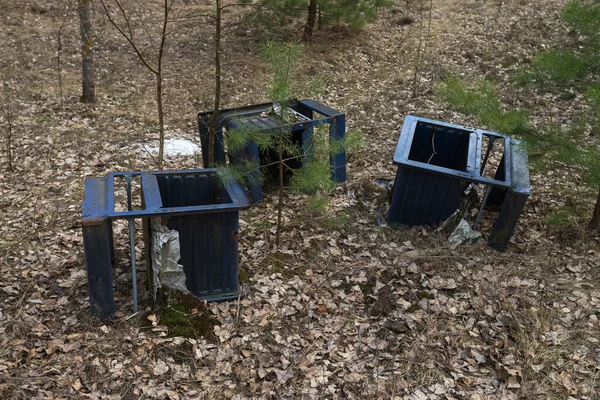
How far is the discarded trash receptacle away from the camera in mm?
5539

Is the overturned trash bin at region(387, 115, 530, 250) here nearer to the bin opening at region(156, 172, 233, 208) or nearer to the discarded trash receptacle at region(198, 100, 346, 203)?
the discarded trash receptacle at region(198, 100, 346, 203)

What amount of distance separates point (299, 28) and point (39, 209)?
820 cm

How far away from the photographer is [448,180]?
16.8 feet

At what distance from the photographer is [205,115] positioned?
600 centimetres

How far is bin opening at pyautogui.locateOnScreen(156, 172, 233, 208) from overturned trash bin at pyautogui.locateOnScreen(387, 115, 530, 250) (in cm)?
186

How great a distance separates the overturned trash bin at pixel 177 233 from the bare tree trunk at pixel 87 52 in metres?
4.63

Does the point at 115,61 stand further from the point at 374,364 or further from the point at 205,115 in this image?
the point at 374,364

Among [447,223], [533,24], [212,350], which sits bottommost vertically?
[212,350]

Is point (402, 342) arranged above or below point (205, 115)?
below

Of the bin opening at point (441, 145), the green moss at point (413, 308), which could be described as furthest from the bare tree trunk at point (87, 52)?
the green moss at point (413, 308)

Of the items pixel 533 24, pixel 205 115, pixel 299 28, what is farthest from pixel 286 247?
pixel 533 24

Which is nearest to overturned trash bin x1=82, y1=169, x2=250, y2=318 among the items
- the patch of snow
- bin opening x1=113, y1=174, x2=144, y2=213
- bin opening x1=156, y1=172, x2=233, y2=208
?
bin opening x1=156, y1=172, x2=233, y2=208

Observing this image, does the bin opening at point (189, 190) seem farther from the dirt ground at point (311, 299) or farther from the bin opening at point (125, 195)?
the bin opening at point (125, 195)

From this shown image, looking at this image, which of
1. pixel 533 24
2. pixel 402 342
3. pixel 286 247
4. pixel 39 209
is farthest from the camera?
pixel 533 24
